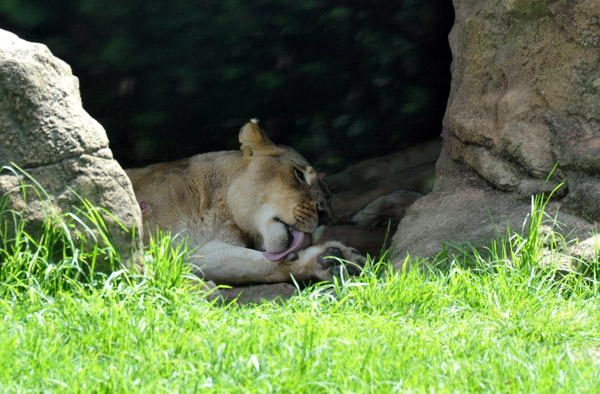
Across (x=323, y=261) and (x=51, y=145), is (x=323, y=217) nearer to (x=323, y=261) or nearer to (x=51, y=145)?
(x=323, y=261)

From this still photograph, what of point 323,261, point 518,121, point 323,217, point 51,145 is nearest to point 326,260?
point 323,261

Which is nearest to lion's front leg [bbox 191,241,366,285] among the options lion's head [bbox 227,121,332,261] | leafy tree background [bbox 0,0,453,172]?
lion's head [bbox 227,121,332,261]

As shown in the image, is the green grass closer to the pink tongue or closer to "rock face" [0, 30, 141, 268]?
"rock face" [0, 30, 141, 268]

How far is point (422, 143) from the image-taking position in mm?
7793

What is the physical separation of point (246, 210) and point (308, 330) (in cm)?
252

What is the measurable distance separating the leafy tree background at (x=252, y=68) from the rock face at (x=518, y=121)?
63.9 inches

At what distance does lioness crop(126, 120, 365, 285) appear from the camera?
5.67 meters

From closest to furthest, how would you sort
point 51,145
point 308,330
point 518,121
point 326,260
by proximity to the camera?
point 308,330, point 51,145, point 518,121, point 326,260

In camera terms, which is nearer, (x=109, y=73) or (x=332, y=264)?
(x=332, y=264)

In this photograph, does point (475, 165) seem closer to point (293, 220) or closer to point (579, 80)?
point (579, 80)

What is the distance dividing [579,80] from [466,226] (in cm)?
113

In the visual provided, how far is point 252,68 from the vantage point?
6.89 m

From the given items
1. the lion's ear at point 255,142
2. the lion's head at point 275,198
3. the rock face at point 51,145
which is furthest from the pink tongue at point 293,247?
the rock face at point 51,145

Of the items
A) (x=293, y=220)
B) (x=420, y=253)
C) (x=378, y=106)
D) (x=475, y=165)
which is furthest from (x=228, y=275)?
(x=378, y=106)
